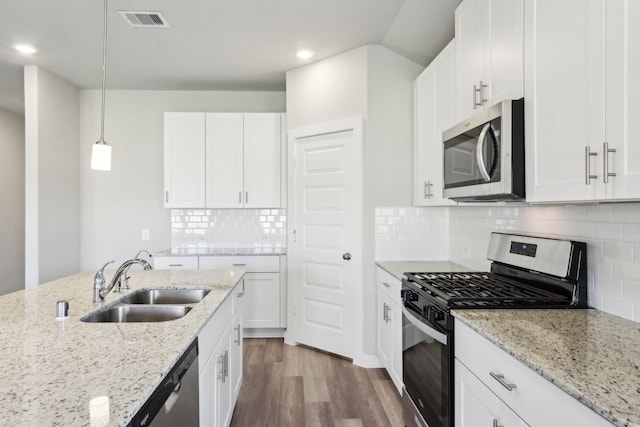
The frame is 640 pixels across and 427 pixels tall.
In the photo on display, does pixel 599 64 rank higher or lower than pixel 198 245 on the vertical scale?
higher

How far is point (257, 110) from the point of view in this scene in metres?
4.36

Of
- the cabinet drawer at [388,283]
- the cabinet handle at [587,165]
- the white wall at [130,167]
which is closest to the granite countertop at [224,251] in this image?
the white wall at [130,167]

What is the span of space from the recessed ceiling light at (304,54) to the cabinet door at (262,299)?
2083 millimetres

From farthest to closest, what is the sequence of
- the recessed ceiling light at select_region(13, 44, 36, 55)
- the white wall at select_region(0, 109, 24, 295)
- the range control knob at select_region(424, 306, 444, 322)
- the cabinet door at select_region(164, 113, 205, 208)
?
the white wall at select_region(0, 109, 24, 295) < the cabinet door at select_region(164, 113, 205, 208) < the recessed ceiling light at select_region(13, 44, 36, 55) < the range control knob at select_region(424, 306, 444, 322)

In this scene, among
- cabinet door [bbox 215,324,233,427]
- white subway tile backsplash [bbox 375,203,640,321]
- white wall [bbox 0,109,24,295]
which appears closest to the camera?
white subway tile backsplash [bbox 375,203,640,321]

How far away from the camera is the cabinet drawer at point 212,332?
4.95ft

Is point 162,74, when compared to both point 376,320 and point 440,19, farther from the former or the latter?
point 376,320

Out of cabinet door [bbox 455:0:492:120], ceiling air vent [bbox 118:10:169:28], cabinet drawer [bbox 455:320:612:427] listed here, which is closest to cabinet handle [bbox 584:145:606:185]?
cabinet drawer [bbox 455:320:612:427]

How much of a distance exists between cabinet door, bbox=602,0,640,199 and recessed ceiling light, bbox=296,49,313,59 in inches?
99.6

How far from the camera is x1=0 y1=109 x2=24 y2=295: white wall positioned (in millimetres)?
5027

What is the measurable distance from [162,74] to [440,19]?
2713 mm

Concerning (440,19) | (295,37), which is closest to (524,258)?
(440,19)

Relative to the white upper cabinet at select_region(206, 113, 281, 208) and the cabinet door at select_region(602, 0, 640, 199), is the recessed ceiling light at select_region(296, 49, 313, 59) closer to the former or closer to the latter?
the white upper cabinet at select_region(206, 113, 281, 208)

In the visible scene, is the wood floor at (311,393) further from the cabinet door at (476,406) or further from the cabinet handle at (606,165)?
the cabinet handle at (606,165)
